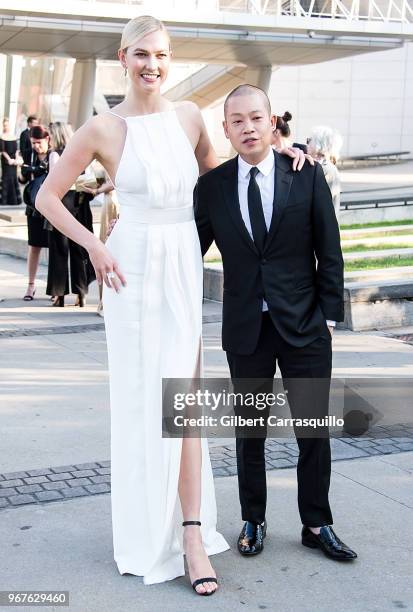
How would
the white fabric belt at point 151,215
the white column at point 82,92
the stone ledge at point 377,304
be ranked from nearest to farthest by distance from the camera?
the white fabric belt at point 151,215, the stone ledge at point 377,304, the white column at point 82,92

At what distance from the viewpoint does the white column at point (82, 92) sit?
24281 mm

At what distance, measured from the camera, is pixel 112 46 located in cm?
2309

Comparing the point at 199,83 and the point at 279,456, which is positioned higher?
the point at 199,83

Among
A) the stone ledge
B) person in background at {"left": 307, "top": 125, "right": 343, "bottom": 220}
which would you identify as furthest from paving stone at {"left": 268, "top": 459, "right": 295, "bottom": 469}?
person in background at {"left": 307, "top": 125, "right": 343, "bottom": 220}

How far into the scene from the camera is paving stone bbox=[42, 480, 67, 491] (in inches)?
195

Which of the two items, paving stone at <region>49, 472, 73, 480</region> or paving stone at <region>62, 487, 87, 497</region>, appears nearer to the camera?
paving stone at <region>62, 487, 87, 497</region>

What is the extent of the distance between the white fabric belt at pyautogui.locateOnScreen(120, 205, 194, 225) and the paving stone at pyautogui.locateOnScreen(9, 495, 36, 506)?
1.64m

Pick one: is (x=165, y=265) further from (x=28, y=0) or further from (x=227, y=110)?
(x=28, y=0)

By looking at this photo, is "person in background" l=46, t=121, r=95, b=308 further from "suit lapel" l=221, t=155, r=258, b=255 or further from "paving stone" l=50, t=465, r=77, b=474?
"suit lapel" l=221, t=155, r=258, b=255

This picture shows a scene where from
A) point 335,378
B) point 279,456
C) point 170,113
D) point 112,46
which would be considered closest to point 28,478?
point 279,456

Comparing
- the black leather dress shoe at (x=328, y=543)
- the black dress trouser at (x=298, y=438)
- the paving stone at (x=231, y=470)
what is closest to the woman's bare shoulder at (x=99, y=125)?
the black dress trouser at (x=298, y=438)

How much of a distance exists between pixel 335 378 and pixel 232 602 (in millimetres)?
3706

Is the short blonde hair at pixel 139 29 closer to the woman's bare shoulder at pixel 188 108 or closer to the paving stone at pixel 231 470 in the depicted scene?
the woman's bare shoulder at pixel 188 108

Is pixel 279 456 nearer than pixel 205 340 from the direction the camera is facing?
Yes
